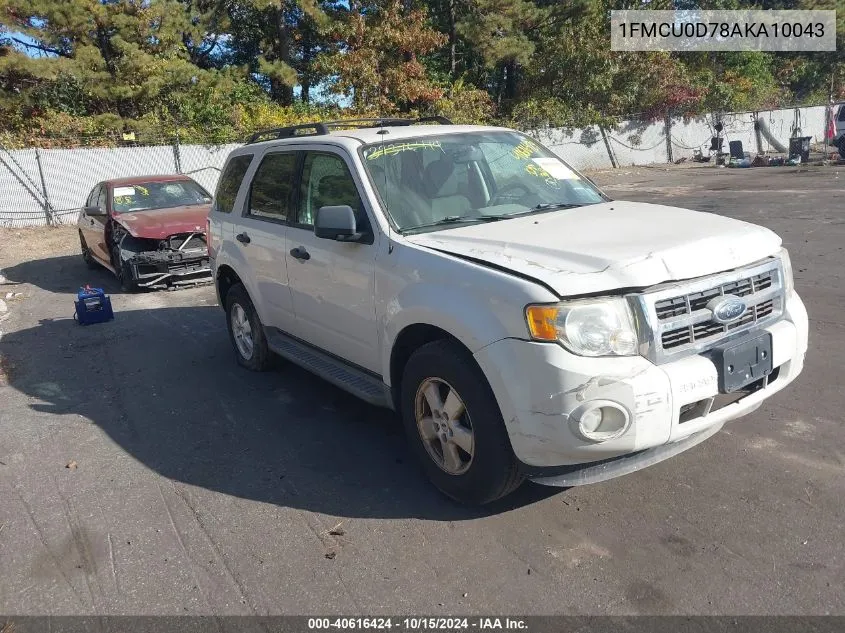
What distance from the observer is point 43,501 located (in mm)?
3998

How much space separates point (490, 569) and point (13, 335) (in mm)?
7129

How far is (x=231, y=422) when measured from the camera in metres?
4.99

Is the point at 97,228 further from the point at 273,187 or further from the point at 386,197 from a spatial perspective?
the point at 386,197

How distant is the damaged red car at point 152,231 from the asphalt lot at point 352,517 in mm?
4026

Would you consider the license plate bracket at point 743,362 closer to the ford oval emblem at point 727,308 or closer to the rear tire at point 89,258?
the ford oval emblem at point 727,308

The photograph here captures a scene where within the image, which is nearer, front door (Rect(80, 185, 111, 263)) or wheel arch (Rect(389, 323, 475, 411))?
wheel arch (Rect(389, 323, 475, 411))

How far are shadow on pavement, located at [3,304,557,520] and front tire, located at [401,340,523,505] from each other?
0.20 m

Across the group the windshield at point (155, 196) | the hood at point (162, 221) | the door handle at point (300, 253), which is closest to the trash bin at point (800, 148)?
the windshield at point (155, 196)

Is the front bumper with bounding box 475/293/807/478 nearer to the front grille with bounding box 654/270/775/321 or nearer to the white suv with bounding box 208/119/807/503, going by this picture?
the white suv with bounding box 208/119/807/503

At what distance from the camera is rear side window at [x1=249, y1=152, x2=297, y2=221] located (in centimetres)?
500

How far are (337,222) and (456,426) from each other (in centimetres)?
133

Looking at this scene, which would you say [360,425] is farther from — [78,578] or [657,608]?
[657,608]

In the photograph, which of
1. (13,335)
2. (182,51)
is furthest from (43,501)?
(182,51)

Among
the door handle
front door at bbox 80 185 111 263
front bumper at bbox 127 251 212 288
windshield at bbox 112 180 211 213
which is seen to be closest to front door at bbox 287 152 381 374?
the door handle
